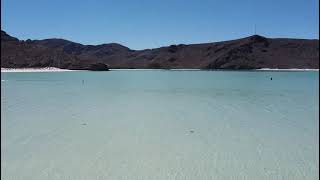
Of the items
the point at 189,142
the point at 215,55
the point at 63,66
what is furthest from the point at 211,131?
the point at 215,55

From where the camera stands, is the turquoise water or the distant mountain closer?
the turquoise water

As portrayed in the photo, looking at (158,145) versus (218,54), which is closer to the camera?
(158,145)

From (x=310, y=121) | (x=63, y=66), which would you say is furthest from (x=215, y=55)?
(x=310, y=121)

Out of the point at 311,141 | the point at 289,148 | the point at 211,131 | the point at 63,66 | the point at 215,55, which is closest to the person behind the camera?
the point at 289,148

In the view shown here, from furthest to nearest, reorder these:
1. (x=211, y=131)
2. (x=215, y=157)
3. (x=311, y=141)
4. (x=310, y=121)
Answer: (x=310, y=121)
(x=211, y=131)
(x=311, y=141)
(x=215, y=157)

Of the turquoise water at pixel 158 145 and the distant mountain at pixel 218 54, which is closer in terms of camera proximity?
the turquoise water at pixel 158 145

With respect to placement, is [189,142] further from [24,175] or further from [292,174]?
[24,175]

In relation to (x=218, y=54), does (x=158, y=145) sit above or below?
below

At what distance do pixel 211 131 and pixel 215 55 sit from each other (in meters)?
142

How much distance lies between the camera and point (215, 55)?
151m

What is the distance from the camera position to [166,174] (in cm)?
667

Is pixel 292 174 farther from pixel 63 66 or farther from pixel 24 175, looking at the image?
pixel 63 66

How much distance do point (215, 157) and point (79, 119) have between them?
234 inches

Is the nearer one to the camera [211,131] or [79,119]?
[211,131]
